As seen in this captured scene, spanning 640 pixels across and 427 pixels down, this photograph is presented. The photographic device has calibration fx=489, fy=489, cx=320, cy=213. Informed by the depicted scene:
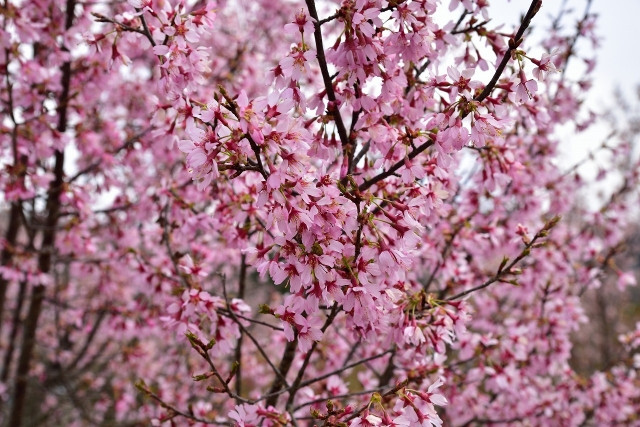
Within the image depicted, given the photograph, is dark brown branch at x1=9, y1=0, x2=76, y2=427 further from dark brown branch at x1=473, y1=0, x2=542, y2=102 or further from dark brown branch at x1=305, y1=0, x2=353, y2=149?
dark brown branch at x1=473, y1=0, x2=542, y2=102

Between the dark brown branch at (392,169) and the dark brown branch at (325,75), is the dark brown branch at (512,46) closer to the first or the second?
the dark brown branch at (392,169)

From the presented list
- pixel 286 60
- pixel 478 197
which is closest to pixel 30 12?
pixel 286 60

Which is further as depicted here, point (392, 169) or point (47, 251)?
point (47, 251)

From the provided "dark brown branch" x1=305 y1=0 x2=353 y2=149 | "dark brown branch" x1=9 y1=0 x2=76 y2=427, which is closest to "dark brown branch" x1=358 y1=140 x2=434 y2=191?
"dark brown branch" x1=305 y1=0 x2=353 y2=149

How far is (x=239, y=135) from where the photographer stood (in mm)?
1788

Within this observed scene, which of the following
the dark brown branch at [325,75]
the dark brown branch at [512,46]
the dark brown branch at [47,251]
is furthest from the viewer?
the dark brown branch at [47,251]

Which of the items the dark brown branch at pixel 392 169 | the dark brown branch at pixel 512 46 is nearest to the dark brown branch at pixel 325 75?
the dark brown branch at pixel 392 169

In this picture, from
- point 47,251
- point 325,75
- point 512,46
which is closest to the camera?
point 512,46

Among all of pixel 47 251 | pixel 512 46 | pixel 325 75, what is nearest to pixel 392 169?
pixel 325 75

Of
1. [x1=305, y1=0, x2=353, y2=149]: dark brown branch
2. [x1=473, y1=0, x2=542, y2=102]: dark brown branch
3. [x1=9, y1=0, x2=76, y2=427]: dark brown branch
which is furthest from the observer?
[x1=9, y1=0, x2=76, y2=427]: dark brown branch

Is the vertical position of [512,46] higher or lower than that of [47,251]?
lower

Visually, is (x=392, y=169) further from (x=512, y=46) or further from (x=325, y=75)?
(x=512, y=46)

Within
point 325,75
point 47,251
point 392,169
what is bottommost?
point 392,169

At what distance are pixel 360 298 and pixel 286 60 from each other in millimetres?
975
